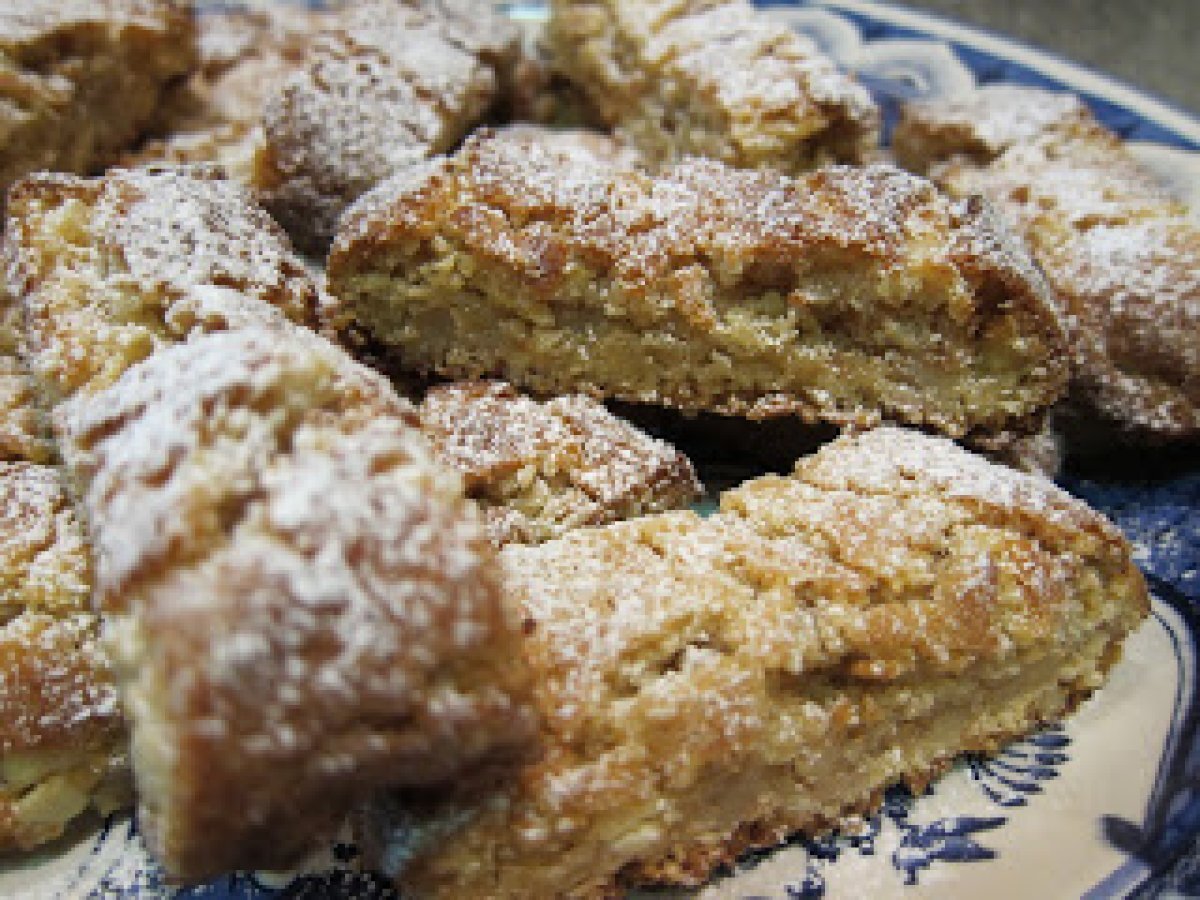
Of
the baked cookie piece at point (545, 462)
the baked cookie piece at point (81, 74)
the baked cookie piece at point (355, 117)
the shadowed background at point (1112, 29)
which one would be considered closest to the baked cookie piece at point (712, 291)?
the baked cookie piece at point (545, 462)

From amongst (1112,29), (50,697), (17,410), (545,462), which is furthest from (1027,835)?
(1112,29)

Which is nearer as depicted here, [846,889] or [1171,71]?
[846,889]

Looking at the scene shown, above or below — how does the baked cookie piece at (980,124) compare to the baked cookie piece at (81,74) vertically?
above

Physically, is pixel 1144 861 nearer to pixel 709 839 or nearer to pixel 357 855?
pixel 709 839

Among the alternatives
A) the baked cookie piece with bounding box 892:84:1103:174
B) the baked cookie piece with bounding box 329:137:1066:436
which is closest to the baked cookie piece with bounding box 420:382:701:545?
the baked cookie piece with bounding box 329:137:1066:436

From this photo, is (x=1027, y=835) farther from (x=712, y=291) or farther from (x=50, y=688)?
(x=50, y=688)

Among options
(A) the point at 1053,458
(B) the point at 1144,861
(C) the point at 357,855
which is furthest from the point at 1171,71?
(C) the point at 357,855

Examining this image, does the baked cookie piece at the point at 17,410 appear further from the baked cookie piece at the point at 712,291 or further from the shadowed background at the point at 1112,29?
the shadowed background at the point at 1112,29
